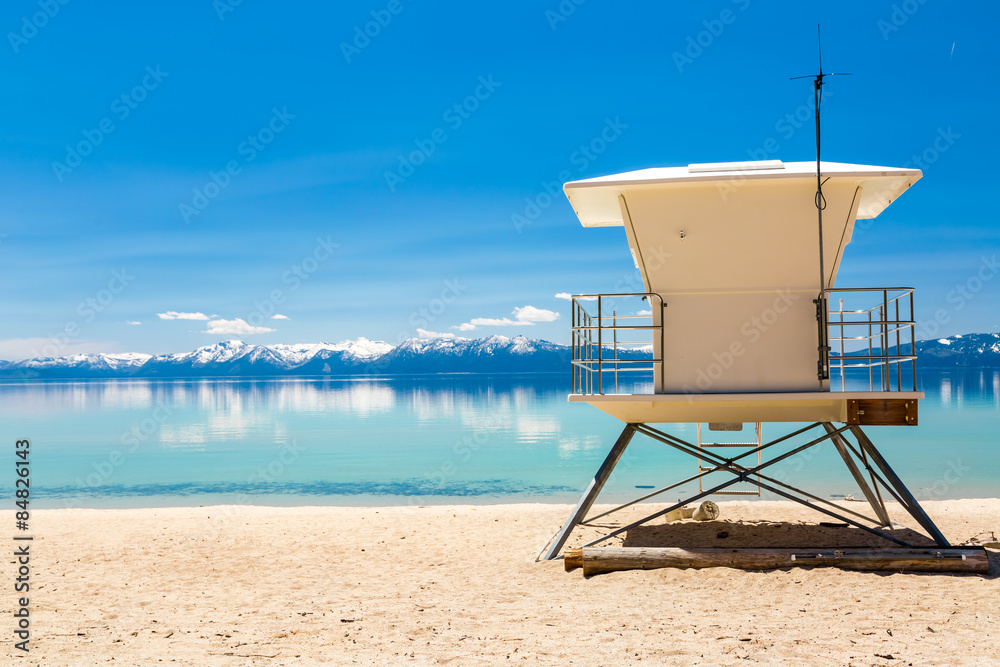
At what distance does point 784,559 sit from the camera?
29.8 ft

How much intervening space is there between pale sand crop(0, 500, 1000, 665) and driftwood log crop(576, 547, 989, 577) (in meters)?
0.18

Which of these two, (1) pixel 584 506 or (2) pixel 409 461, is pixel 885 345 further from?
(2) pixel 409 461

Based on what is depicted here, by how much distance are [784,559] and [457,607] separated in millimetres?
4173

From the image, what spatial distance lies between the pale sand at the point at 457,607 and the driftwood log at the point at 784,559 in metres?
0.18

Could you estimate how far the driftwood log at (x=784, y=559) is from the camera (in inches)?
346

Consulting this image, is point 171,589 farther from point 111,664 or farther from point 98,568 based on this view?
point 111,664

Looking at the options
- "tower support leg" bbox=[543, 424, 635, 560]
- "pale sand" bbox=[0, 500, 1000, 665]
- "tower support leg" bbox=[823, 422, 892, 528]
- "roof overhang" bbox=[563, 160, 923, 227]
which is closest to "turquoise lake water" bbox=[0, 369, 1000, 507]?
"tower support leg" bbox=[823, 422, 892, 528]

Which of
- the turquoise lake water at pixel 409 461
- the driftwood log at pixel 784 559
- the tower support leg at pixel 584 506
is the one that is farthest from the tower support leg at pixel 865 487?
the turquoise lake water at pixel 409 461

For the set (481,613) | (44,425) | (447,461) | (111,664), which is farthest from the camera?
(44,425)

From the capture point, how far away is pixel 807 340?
31.2 ft

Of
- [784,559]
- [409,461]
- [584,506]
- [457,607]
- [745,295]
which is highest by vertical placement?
[745,295]

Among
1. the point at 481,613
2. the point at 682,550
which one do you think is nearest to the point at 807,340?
the point at 682,550

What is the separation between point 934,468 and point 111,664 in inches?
1170

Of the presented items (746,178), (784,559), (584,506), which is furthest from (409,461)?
(746,178)
